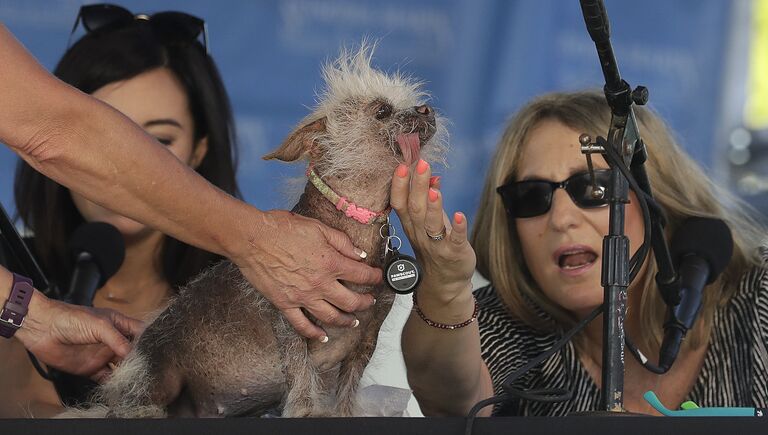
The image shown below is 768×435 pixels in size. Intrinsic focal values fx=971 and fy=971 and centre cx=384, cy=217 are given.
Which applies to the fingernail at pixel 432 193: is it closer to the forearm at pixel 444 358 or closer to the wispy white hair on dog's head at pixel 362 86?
the wispy white hair on dog's head at pixel 362 86

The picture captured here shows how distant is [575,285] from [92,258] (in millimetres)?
1252

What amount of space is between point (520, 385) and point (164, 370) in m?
1.18

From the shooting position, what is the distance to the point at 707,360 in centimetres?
257

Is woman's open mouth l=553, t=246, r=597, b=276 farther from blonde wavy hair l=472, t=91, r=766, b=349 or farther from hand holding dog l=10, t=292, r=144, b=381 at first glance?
hand holding dog l=10, t=292, r=144, b=381

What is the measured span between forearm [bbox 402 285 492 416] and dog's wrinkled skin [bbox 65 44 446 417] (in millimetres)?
263

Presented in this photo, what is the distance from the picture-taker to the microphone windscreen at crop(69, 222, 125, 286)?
2.47 m

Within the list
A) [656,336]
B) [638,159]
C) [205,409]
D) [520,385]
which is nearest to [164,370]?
[205,409]

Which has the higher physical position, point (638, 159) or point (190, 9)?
point (190, 9)

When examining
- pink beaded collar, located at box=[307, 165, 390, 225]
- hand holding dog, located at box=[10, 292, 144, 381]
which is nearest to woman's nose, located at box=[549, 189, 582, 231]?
pink beaded collar, located at box=[307, 165, 390, 225]

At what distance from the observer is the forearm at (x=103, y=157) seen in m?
1.58

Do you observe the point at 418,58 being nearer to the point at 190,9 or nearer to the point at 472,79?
the point at 472,79

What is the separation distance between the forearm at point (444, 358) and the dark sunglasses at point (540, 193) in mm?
484

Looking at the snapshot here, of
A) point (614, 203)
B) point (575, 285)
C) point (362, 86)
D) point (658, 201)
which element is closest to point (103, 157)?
point (362, 86)

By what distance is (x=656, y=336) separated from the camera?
2.62 meters
